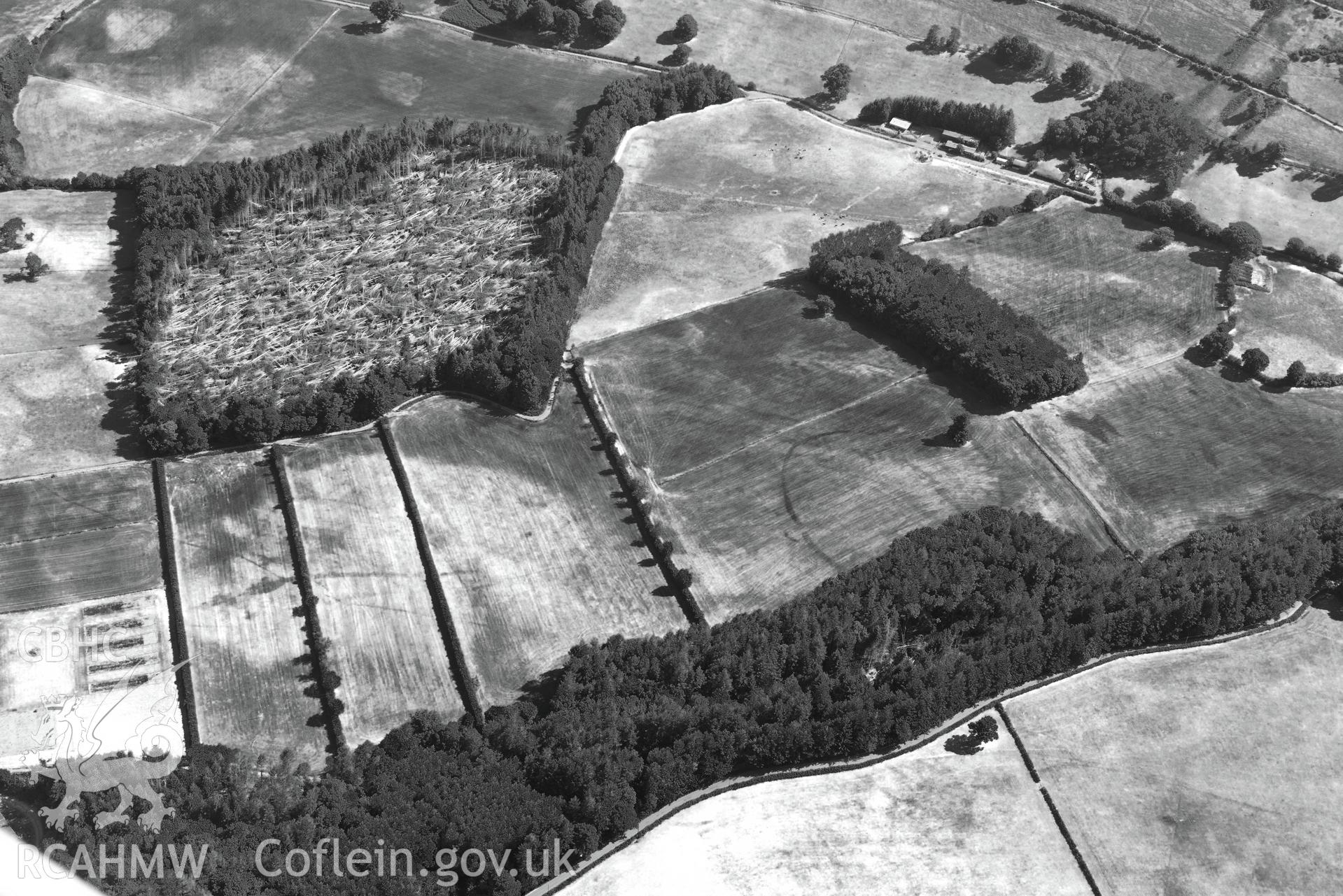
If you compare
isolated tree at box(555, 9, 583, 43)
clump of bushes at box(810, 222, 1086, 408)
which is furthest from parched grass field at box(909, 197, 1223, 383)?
isolated tree at box(555, 9, 583, 43)

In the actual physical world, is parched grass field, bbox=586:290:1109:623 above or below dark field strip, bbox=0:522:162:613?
above

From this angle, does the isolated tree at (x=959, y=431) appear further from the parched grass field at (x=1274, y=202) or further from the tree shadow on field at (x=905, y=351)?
the parched grass field at (x=1274, y=202)

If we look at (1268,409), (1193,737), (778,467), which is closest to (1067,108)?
(1268,409)

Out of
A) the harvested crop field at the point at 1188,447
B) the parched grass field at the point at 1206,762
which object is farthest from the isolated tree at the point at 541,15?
the parched grass field at the point at 1206,762

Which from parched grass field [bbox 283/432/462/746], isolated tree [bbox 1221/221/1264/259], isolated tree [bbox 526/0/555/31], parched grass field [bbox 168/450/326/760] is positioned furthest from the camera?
isolated tree [bbox 526/0/555/31]

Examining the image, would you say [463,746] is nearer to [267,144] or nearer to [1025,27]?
[267,144]

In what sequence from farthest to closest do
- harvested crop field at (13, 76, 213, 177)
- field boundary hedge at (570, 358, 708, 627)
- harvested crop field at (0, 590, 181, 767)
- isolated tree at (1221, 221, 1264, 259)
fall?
1. harvested crop field at (13, 76, 213, 177)
2. isolated tree at (1221, 221, 1264, 259)
3. field boundary hedge at (570, 358, 708, 627)
4. harvested crop field at (0, 590, 181, 767)

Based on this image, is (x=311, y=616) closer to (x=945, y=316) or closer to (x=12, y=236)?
(x=12, y=236)

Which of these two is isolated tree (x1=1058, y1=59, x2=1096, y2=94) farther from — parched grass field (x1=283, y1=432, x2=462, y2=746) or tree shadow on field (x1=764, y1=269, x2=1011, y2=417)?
parched grass field (x1=283, y1=432, x2=462, y2=746)
